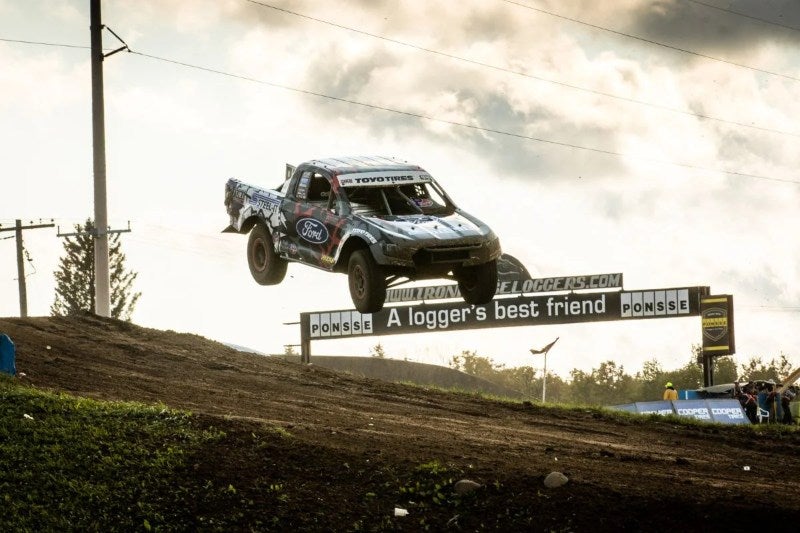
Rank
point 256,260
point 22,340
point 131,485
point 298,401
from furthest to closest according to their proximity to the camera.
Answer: point 22,340 < point 298,401 < point 131,485 < point 256,260

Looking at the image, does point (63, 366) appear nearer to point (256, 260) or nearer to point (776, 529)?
point (256, 260)

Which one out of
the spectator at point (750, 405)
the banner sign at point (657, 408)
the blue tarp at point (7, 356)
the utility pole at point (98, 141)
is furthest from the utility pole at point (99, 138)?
the spectator at point (750, 405)

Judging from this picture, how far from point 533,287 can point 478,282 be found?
3720 centimetres

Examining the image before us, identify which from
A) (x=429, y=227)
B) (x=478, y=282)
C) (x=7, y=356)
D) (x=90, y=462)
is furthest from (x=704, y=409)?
(x=429, y=227)

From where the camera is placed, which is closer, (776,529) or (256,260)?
(256,260)

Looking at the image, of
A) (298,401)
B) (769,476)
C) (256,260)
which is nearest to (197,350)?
(298,401)

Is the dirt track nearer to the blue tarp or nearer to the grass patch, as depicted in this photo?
the blue tarp

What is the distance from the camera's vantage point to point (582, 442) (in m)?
25.0

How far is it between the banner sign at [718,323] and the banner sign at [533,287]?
12.9 feet

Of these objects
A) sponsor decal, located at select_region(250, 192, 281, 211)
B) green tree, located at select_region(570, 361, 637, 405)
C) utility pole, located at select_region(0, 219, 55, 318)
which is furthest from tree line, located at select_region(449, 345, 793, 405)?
sponsor decal, located at select_region(250, 192, 281, 211)

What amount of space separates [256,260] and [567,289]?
3667 cm

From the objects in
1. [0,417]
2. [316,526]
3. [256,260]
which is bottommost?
[316,526]

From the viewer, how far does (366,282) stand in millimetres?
13086

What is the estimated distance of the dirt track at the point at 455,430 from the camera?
17.9m
